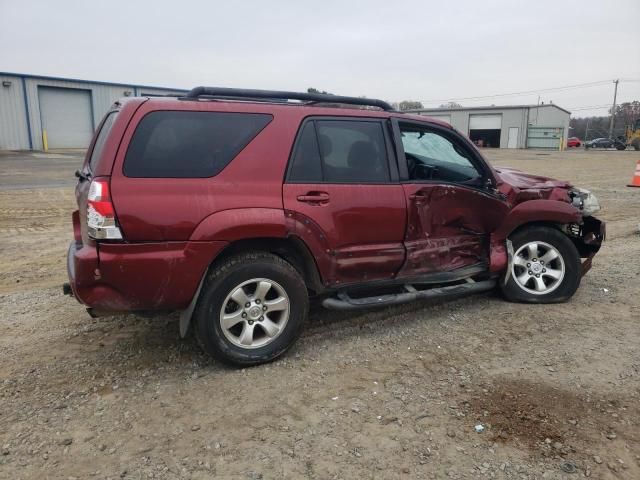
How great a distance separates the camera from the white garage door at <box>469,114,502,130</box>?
5666 centimetres

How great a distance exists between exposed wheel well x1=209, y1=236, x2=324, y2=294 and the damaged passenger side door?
81cm

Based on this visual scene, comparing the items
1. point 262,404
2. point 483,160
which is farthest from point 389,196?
point 262,404

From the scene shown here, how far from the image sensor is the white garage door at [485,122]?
5666cm

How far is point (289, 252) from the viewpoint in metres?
3.84

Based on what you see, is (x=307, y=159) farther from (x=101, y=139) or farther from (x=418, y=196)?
(x=101, y=139)

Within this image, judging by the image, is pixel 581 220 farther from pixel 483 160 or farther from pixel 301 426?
pixel 301 426

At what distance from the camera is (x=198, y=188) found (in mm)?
3363

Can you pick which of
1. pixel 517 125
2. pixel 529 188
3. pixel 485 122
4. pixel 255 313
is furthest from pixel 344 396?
pixel 485 122

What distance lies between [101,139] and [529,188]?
3.74m

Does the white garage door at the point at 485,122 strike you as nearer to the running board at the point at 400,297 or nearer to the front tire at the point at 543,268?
the front tire at the point at 543,268

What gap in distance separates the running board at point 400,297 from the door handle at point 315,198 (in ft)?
2.64

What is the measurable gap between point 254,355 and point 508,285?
2.63m

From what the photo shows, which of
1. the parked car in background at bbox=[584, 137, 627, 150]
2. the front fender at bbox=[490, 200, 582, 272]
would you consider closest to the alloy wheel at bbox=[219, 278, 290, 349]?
the front fender at bbox=[490, 200, 582, 272]

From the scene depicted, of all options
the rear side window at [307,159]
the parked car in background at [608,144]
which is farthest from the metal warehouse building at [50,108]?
the parked car in background at [608,144]
